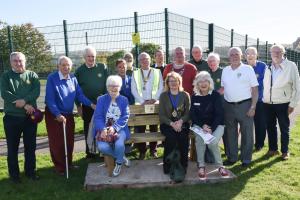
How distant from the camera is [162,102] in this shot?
6141mm

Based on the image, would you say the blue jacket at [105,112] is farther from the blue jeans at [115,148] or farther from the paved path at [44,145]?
the paved path at [44,145]

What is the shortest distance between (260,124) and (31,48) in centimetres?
810

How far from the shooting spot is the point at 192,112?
619 centimetres

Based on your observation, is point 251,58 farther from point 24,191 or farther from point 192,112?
point 24,191

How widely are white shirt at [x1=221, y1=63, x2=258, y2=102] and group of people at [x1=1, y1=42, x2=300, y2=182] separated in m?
0.02

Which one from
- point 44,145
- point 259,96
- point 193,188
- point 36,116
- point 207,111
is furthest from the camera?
point 44,145

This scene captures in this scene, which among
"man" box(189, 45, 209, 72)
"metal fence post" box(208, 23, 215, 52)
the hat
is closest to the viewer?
the hat

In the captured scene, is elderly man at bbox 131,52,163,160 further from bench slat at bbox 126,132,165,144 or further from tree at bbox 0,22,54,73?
tree at bbox 0,22,54,73

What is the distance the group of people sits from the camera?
5.81 meters

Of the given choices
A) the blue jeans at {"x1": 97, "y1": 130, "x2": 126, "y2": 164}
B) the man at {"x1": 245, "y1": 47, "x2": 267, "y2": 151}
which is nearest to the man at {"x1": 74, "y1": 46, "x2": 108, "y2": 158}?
the blue jeans at {"x1": 97, "y1": 130, "x2": 126, "y2": 164}

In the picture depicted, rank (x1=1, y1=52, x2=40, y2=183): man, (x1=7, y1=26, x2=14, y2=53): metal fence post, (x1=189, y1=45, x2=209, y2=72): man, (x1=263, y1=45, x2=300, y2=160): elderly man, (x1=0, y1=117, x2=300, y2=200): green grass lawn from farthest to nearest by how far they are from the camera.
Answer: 1. (x1=7, y1=26, x2=14, y2=53): metal fence post
2. (x1=189, y1=45, x2=209, y2=72): man
3. (x1=263, y1=45, x2=300, y2=160): elderly man
4. (x1=1, y1=52, x2=40, y2=183): man
5. (x1=0, y1=117, x2=300, y2=200): green grass lawn

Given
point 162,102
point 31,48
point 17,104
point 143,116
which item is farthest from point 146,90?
point 31,48

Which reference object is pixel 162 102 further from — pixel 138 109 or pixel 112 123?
pixel 112 123

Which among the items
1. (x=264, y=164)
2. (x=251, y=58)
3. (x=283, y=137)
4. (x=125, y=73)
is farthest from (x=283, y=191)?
(x=125, y=73)
